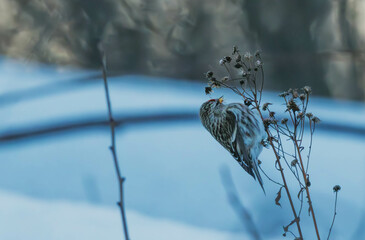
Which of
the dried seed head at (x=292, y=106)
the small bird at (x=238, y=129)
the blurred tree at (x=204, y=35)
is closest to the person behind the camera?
the dried seed head at (x=292, y=106)

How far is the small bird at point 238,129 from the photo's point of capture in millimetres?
1498

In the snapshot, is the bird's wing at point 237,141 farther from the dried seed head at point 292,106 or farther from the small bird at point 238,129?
the dried seed head at point 292,106

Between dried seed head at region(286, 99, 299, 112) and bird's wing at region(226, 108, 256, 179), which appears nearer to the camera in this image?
dried seed head at region(286, 99, 299, 112)

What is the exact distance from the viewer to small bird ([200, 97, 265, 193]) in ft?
4.91

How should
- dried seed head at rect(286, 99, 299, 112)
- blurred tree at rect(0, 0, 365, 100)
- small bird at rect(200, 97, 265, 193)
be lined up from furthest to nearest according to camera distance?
1. blurred tree at rect(0, 0, 365, 100)
2. small bird at rect(200, 97, 265, 193)
3. dried seed head at rect(286, 99, 299, 112)

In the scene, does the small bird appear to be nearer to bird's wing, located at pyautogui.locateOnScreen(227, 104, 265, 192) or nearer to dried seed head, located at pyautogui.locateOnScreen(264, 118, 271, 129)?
bird's wing, located at pyautogui.locateOnScreen(227, 104, 265, 192)

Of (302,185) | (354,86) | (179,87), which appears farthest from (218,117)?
(354,86)

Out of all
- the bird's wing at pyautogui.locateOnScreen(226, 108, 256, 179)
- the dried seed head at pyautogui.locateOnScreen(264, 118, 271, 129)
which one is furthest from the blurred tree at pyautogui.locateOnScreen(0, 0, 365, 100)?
the dried seed head at pyautogui.locateOnScreen(264, 118, 271, 129)

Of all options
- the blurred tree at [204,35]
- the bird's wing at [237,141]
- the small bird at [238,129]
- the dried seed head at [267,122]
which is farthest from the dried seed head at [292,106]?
the blurred tree at [204,35]

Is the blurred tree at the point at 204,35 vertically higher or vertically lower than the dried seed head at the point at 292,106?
higher

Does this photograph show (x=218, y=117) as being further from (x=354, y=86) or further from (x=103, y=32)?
(x=354, y=86)

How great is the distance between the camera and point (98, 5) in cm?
322

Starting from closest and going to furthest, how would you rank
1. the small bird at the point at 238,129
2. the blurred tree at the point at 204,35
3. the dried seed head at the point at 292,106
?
the dried seed head at the point at 292,106
the small bird at the point at 238,129
the blurred tree at the point at 204,35

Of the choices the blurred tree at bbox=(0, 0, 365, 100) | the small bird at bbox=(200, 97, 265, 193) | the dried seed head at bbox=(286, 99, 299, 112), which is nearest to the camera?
the dried seed head at bbox=(286, 99, 299, 112)
